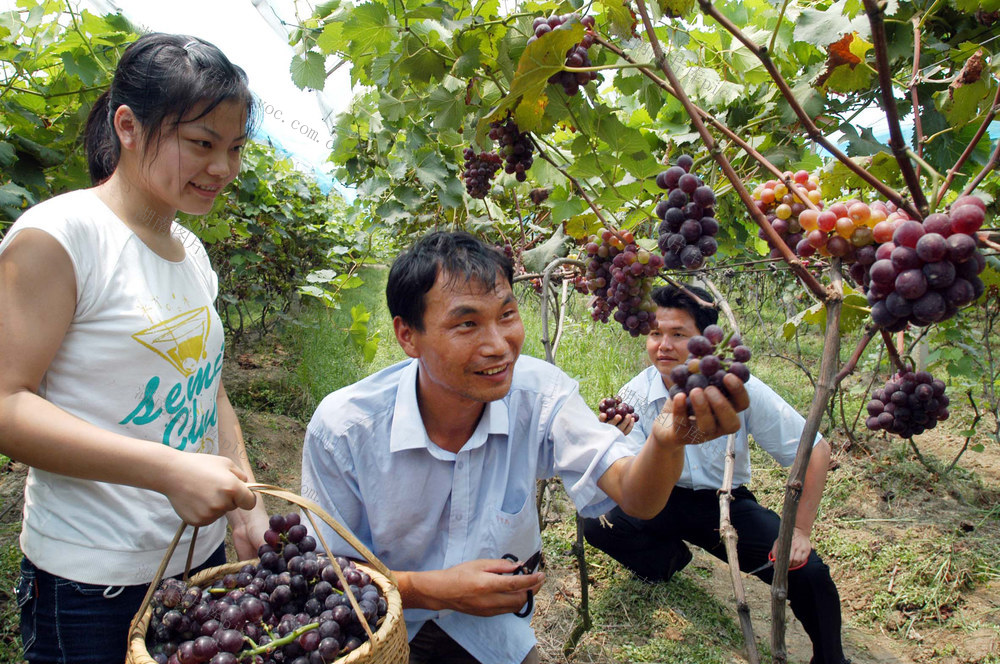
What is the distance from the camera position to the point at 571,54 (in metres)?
1.26

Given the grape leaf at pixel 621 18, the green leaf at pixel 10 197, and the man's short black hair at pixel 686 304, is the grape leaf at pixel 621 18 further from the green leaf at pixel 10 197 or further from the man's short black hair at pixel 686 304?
the green leaf at pixel 10 197

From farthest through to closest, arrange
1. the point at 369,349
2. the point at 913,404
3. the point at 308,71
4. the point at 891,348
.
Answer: the point at 369,349 → the point at 308,71 → the point at 913,404 → the point at 891,348

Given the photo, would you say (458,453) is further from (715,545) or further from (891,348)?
(715,545)

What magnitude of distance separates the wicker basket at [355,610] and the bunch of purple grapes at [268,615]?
0.08ft

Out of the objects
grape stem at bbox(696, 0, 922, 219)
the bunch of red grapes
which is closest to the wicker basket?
the bunch of red grapes

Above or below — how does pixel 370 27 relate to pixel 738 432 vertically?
above

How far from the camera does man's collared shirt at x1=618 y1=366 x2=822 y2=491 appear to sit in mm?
2611

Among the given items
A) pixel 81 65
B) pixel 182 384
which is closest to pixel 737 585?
pixel 182 384

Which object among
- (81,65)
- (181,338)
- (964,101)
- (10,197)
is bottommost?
(181,338)

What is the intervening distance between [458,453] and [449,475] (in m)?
0.08

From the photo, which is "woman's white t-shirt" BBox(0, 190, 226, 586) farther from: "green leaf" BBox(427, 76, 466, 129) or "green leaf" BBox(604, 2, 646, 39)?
"green leaf" BBox(604, 2, 646, 39)

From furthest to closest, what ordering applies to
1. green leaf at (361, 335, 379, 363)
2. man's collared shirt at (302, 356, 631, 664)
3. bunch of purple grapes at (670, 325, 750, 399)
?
green leaf at (361, 335, 379, 363)
man's collared shirt at (302, 356, 631, 664)
bunch of purple grapes at (670, 325, 750, 399)

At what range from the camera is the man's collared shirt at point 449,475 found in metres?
1.68

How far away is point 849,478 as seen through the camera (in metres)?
4.19
